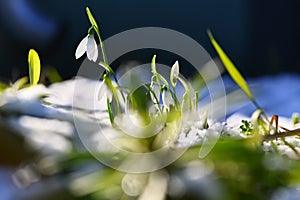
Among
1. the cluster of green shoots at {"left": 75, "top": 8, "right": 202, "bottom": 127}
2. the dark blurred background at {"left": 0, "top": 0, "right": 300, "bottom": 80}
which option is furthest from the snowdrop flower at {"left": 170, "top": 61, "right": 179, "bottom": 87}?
the dark blurred background at {"left": 0, "top": 0, "right": 300, "bottom": 80}

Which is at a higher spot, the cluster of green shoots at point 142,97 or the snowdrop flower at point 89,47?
the snowdrop flower at point 89,47

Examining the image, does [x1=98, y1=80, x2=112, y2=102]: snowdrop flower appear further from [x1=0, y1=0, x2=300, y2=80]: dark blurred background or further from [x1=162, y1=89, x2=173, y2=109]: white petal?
[x1=0, y1=0, x2=300, y2=80]: dark blurred background

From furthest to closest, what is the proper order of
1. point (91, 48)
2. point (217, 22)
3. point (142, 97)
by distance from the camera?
point (217, 22)
point (91, 48)
point (142, 97)

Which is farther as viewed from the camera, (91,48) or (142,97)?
(91,48)

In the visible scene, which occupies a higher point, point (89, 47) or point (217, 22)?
point (89, 47)

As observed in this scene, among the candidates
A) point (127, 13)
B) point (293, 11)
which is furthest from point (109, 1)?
point (293, 11)

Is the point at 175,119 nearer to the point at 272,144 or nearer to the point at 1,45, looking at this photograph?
the point at 272,144

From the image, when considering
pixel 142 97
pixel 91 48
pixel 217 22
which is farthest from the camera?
pixel 217 22

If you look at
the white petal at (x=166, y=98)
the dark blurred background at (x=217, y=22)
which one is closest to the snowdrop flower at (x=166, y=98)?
the white petal at (x=166, y=98)

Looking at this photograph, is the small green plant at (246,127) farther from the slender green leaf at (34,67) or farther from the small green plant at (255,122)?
the slender green leaf at (34,67)

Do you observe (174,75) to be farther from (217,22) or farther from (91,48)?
(217,22)

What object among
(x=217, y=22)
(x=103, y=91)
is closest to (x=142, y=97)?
(x=103, y=91)

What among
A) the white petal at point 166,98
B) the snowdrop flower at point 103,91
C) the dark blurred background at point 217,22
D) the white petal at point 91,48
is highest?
the white petal at point 91,48
